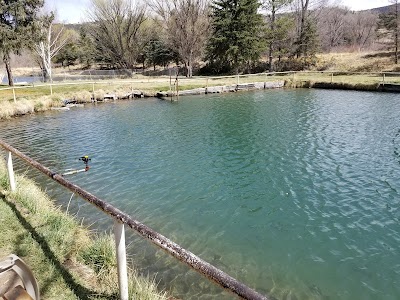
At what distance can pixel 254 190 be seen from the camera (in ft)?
29.9

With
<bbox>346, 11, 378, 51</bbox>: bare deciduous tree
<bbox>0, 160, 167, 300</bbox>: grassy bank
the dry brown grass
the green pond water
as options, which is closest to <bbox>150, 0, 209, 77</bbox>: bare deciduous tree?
the dry brown grass

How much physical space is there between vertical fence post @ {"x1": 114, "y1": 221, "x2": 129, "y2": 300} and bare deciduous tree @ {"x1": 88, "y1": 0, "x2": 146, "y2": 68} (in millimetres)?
51478

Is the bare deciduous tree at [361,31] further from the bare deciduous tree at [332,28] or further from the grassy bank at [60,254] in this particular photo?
the grassy bank at [60,254]

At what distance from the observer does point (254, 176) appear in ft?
33.3

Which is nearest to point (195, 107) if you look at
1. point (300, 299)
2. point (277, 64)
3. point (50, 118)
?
point (50, 118)

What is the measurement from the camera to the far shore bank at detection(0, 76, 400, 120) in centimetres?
2280

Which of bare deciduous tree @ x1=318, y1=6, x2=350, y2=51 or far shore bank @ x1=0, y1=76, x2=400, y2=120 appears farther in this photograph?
bare deciduous tree @ x1=318, y1=6, x2=350, y2=51

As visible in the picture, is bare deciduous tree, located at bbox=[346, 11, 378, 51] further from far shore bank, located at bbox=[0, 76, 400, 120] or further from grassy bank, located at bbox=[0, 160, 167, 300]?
grassy bank, located at bbox=[0, 160, 167, 300]

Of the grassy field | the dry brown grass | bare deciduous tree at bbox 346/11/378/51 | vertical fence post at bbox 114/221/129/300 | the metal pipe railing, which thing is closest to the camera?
the metal pipe railing

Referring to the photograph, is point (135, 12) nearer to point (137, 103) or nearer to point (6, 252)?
point (137, 103)

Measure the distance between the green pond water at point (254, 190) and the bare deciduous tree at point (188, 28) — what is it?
27858 millimetres

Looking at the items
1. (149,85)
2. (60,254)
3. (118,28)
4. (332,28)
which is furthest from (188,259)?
(332,28)

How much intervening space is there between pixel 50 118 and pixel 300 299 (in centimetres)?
2033

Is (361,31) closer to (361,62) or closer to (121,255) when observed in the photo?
(361,62)
